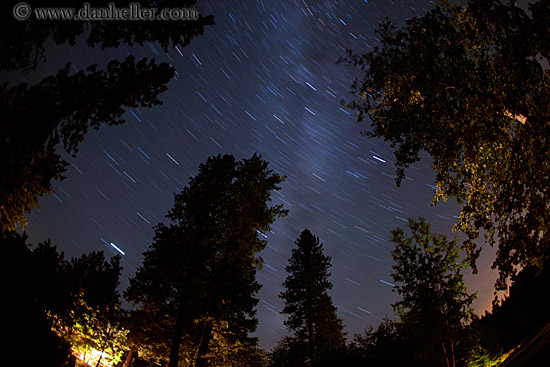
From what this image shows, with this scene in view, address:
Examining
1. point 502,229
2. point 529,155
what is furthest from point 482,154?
point 502,229

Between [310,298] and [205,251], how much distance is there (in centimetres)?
1717

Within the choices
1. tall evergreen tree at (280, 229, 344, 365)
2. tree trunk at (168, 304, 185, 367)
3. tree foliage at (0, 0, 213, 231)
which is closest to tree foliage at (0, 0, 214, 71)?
tree foliage at (0, 0, 213, 231)

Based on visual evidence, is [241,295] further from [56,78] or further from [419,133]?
[56,78]

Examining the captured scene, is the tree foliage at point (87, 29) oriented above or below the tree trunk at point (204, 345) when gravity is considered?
above

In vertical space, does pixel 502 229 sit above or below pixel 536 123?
below

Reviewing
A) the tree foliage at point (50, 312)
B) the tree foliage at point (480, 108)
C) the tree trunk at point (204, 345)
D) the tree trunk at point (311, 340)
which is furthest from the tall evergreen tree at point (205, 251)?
the tree trunk at point (311, 340)

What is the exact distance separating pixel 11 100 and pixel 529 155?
12309 mm

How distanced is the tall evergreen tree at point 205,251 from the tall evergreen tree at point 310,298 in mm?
13202

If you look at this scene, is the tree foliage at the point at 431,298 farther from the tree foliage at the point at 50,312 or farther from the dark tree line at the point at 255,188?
the tree foliage at the point at 50,312

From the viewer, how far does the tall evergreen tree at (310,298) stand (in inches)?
1030

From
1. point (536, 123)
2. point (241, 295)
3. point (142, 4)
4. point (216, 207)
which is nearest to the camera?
point (536, 123)

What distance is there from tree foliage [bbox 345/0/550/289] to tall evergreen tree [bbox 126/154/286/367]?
8.26m

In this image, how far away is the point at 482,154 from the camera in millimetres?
8781

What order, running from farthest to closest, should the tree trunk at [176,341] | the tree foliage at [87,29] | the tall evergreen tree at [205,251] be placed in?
the tall evergreen tree at [205,251]
the tree trunk at [176,341]
the tree foliage at [87,29]
